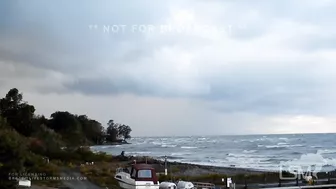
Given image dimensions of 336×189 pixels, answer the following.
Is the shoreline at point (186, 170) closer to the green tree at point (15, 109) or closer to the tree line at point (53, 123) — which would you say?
the tree line at point (53, 123)

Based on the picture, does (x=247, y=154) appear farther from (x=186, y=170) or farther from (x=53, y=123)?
(x=53, y=123)

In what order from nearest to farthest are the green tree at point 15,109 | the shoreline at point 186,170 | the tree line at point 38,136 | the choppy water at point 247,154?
the tree line at point 38,136 → the green tree at point 15,109 → the shoreline at point 186,170 → the choppy water at point 247,154

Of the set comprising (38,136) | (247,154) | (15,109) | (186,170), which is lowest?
(186,170)

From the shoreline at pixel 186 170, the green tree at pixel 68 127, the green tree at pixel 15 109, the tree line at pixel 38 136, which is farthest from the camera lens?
the shoreline at pixel 186 170

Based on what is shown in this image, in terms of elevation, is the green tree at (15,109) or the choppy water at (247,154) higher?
the green tree at (15,109)

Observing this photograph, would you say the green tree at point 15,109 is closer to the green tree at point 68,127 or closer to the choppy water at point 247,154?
the green tree at point 68,127

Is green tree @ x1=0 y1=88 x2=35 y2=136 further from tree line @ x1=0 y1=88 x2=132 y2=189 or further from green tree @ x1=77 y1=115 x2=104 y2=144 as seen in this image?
green tree @ x1=77 y1=115 x2=104 y2=144

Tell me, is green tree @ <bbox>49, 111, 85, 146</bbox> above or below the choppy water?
above

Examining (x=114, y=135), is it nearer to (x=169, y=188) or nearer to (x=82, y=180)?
(x=82, y=180)

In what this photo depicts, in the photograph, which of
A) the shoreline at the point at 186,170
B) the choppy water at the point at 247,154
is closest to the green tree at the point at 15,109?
the choppy water at the point at 247,154

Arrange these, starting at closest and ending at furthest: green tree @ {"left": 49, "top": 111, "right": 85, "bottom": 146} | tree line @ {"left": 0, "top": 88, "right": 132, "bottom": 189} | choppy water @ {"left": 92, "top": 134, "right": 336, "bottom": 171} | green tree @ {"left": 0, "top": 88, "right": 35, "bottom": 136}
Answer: tree line @ {"left": 0, "top": 88, "right": 132, "bottom": 189} < green tree @ {"left": 49, "top": 111, "right": 85, "bottom": 146} < green tree @ {"left": 0, "top": 88, "right": 35, "bottom": 136} < choppy water @ {"left": 92, "top": 134, "right": 336, "bottom": 171}

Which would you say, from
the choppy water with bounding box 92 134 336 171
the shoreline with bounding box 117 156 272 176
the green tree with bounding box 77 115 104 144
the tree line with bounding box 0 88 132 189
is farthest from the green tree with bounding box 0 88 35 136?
the shoreline with bounding box 117 156 272 176

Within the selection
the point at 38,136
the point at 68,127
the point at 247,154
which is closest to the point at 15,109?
the point at 68,127

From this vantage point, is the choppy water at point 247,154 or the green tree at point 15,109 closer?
the green tree at point 15,109
